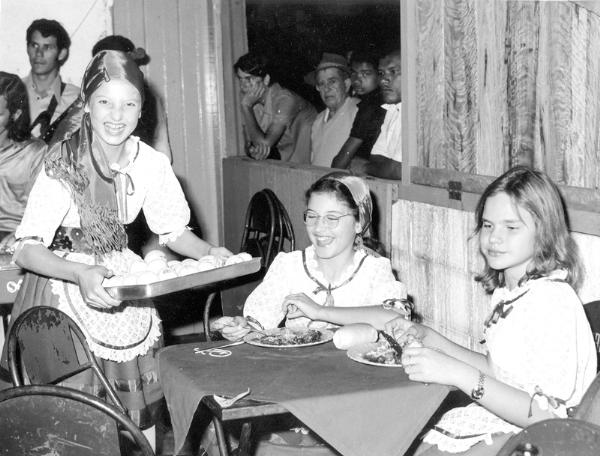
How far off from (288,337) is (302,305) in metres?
0.21

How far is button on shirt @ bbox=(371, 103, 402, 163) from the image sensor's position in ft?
13.6

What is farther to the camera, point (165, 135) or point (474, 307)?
point (165, 135)

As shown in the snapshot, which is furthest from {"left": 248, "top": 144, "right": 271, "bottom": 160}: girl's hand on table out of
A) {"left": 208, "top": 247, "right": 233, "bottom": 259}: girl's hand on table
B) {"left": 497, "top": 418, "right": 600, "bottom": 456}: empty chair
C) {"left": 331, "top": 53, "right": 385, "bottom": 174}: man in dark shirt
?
{"left": 497, "top": 418, "right": 600, "bottom": 456}: empty chair

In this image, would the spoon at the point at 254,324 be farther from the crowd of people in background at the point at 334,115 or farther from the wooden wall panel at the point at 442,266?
the crowd of people in background at the point at 334,115

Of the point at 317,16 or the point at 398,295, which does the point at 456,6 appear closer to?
the point at 398,295

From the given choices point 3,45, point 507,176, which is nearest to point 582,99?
point 507,176

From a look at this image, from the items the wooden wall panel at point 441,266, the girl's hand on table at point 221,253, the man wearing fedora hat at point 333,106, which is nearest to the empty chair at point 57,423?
the girl's hand on table at point 221,253

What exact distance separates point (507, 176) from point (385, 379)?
0.69 meters

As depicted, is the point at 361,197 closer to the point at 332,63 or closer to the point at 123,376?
the point at 123,376

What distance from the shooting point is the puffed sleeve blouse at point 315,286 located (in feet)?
9.76

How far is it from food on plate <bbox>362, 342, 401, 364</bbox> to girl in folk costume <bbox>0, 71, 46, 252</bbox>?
146 inches

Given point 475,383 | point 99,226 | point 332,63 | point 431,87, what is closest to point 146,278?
point 99,226

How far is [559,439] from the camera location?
1.47 metres

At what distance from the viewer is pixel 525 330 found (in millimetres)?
2094
